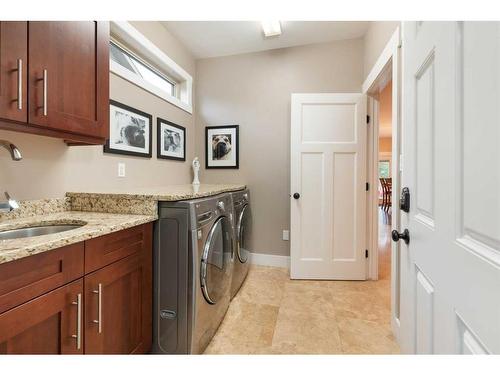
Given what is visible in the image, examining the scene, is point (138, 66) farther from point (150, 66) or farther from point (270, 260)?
A: point (270, 260)

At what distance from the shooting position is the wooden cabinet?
0.77 meters

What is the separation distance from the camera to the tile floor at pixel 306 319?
5.13 ft

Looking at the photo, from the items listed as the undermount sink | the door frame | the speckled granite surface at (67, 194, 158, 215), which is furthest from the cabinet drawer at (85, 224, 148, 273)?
the door frame

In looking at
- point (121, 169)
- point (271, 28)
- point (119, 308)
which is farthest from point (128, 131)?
point (271, 28)

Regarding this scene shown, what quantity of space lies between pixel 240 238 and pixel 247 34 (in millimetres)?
2121

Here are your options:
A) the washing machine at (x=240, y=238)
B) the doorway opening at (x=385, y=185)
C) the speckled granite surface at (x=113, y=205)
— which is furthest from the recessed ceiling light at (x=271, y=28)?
the speckled granite surface at (x=113, y=205)

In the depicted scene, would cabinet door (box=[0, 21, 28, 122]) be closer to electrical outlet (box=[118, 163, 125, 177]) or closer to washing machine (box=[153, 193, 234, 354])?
washing machine (box=[153, 193, 234, 354])

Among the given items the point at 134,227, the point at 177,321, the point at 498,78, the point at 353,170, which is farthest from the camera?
the point at 353,170

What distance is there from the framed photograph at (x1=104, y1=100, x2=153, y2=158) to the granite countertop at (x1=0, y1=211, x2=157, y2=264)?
2.22 ft

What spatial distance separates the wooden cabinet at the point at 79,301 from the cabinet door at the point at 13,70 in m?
0.62

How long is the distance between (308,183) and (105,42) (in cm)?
205
